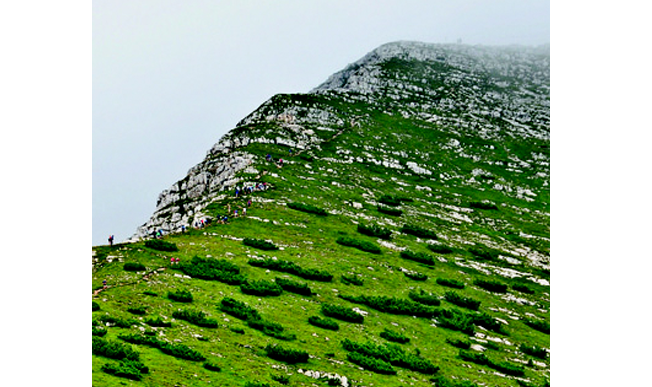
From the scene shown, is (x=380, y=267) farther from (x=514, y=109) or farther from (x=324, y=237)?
(x=514, y=109)

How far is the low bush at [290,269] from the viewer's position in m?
25.6

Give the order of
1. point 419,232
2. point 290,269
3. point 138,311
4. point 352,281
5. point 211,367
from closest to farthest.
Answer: point 211,367
point 138,311
point 290,269
point 352,281
point 419,232

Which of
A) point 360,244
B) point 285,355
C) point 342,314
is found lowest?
point 342,314

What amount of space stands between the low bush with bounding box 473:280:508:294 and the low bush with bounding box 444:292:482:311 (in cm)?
375

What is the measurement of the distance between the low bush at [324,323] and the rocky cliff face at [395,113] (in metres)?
16.3

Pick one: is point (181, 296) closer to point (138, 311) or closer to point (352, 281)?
point (138, 311)

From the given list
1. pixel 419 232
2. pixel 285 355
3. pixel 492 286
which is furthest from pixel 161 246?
pixel 419 232

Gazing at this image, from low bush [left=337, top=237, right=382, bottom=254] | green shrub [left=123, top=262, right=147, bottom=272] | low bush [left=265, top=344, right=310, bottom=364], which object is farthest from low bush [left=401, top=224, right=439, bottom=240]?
low bush [left=265, top=344, right=310, bottom=364]

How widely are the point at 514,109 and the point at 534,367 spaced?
8973cm

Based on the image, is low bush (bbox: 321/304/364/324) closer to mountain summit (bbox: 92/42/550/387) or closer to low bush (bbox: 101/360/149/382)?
mountain summit (bbox: 92/42/550/387)

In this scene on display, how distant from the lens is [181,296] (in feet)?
63.7

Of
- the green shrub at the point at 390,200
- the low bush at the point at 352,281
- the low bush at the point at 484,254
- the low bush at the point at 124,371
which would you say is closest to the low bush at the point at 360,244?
the low bush at the point at 352,281

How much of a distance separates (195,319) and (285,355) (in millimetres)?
3837
